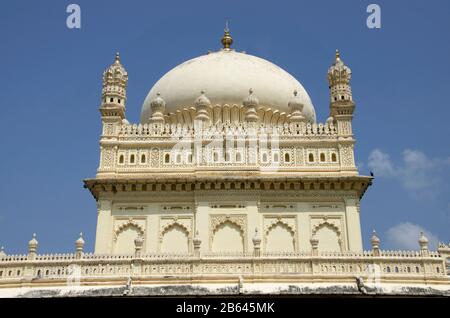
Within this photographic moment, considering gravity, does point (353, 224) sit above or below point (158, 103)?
below

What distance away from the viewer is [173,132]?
23.5 metres

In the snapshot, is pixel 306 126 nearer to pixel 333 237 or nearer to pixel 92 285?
pixel 333 237

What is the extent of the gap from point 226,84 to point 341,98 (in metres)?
5.21

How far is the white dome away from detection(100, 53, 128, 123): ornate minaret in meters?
2.78

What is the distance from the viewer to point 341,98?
928 inches

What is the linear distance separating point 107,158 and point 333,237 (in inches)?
343

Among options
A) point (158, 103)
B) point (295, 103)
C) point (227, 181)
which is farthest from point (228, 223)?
point (158, 103)

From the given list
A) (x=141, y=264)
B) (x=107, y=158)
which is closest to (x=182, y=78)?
(x=107, y=158)

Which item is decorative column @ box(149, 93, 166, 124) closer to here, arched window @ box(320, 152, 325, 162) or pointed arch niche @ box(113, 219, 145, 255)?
pointed arch niche @ box(113, 219, 145, 255)

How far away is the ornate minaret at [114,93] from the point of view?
23.5 metres

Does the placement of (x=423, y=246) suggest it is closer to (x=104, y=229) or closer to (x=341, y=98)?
(x=341, y=98)

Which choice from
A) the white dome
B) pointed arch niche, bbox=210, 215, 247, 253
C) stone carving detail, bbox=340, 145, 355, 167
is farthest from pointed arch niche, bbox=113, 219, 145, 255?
stone carving detail, bbox=340, 145, 355, 167

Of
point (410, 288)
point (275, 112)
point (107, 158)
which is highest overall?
point (275, 112)

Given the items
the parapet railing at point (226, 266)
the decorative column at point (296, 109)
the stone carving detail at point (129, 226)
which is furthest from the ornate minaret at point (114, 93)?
the parapet railing at point (226, 266)
